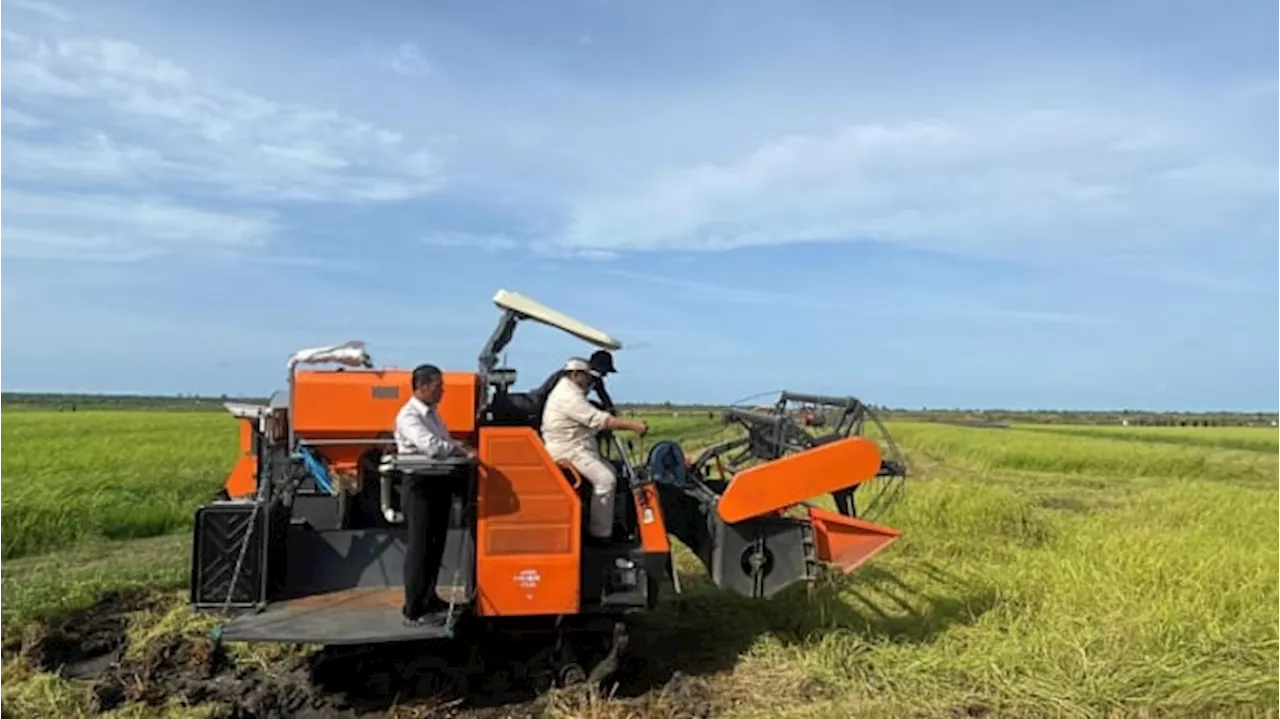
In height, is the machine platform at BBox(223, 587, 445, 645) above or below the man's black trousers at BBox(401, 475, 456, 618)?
below

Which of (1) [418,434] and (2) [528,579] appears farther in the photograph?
(2) [528,579]

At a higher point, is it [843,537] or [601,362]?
[601,362]

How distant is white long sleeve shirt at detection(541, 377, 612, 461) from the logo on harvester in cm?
70

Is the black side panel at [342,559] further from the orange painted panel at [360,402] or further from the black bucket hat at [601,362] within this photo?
the black bucket hat at [601,362]

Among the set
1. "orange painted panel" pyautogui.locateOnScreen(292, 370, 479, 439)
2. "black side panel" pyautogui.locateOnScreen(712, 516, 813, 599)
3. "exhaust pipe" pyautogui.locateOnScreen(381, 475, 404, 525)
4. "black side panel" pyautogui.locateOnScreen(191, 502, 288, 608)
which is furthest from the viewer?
"black side panel" pyautogui.locateOnScreen(712, 516, 813, 599)

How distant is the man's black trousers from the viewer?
5992 millimetres

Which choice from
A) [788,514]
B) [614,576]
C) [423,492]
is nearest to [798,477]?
[788,514]

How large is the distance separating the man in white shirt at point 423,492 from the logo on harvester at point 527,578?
457mm

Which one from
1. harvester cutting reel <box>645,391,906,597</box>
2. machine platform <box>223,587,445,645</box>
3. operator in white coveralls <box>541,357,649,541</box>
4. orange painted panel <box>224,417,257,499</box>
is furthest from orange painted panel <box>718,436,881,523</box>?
orange painted panel <box>224,417,257,499</box>

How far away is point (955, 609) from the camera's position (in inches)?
321

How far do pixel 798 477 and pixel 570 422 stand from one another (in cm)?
149

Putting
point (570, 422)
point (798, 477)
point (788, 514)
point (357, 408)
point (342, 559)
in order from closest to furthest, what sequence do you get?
point (357, 408) → point (570, 422) → point (342, 559) → point (798, 477) → point (788, 514)

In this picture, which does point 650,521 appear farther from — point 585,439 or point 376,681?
point 376,681

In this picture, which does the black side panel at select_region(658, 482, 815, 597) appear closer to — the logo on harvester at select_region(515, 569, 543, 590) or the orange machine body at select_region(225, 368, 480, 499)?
the logo on harvester at select_region(515, 569, 543, 590)
